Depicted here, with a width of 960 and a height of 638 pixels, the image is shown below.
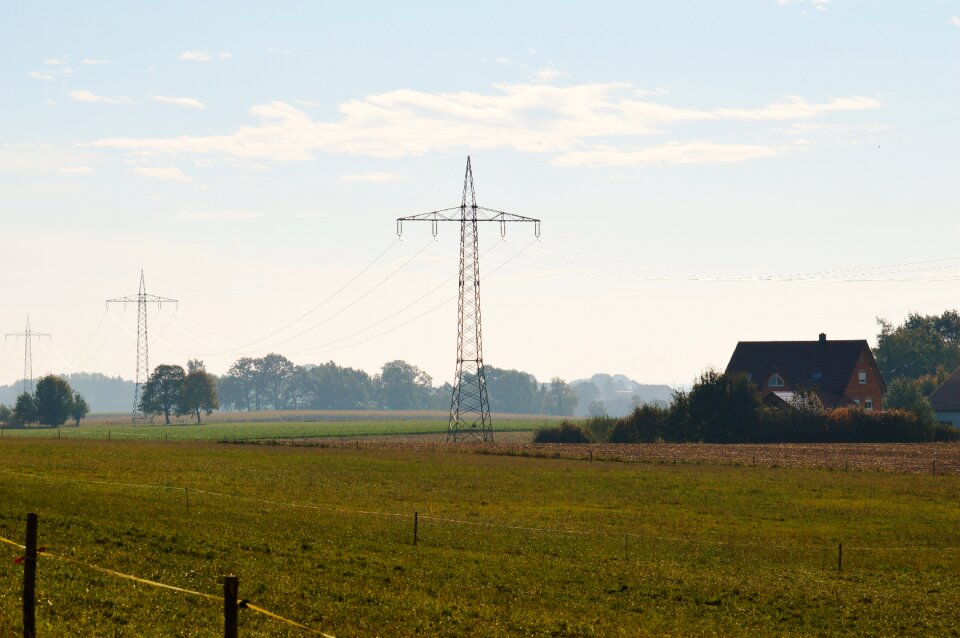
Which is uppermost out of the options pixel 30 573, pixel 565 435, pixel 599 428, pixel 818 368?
pixel 818 368

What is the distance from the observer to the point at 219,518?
46.2 meters

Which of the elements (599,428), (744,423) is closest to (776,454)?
(744,423)

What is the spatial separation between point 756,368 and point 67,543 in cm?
13586

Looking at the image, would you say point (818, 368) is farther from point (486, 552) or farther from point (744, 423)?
point (486, 552)

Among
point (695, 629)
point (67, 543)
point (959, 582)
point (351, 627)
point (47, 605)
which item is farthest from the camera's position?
point (959, 582)

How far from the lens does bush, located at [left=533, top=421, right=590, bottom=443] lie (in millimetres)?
132250

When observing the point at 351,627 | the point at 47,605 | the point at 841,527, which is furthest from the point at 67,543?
the point at 841,527

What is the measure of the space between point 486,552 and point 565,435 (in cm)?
9121

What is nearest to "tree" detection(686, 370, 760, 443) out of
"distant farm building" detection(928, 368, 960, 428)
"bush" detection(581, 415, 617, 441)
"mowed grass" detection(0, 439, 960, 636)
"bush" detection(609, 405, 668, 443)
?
"bush" detection(609, 405, 668, 443)

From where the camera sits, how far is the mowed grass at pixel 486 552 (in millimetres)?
29516

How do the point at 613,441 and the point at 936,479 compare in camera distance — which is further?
the point at 613,441

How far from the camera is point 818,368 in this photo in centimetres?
15888

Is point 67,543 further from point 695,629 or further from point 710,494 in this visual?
point 710,494

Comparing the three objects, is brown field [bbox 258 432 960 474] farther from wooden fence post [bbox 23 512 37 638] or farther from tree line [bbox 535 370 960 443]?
wooden fence post [bbox 23 512 37 638]
